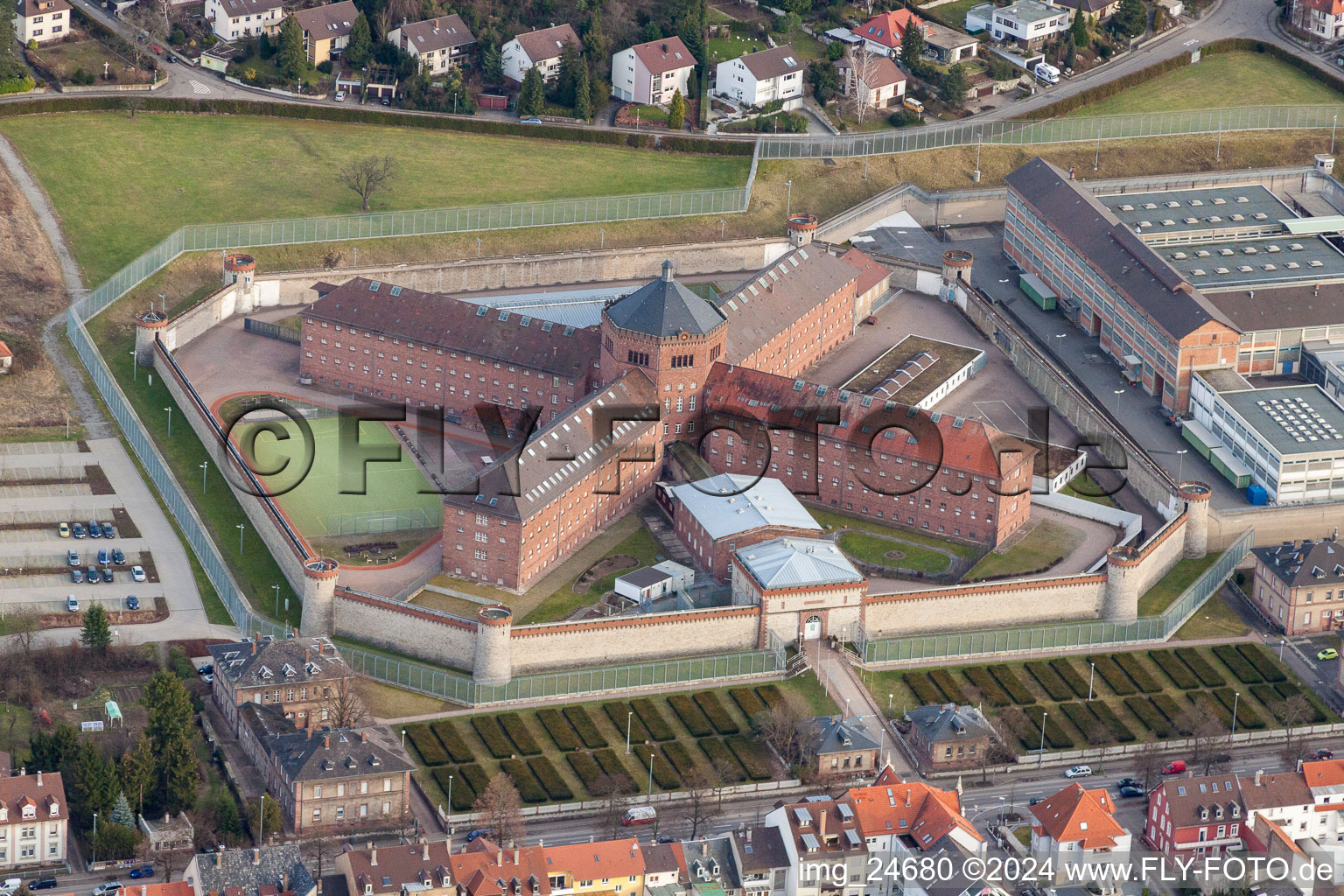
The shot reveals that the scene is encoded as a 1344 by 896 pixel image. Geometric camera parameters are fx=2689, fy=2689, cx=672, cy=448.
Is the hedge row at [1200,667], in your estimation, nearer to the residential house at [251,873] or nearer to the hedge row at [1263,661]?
the hedge row at [1263,661]

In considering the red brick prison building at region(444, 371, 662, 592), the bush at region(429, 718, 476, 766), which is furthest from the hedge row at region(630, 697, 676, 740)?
the red brick prison building at region(444, 371, 662, 592)

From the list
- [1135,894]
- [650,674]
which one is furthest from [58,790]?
[1135,894]

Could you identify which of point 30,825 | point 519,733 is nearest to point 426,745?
point 519,733

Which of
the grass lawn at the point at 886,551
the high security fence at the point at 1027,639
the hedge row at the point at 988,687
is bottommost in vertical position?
the hedge row at the point at 988,687

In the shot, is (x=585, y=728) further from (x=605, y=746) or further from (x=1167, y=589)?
(x=1167, y=589)

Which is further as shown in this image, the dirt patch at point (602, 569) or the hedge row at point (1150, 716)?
the dirt patch at point (602, 569)

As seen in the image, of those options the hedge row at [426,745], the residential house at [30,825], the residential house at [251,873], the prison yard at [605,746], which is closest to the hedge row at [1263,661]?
the prison yard at [605,746]

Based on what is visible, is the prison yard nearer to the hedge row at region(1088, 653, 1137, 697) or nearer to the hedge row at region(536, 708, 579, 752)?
the hedge row at region(536, 708, 579, 752)

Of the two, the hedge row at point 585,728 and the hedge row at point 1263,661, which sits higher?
the hedge row at point 1263,661

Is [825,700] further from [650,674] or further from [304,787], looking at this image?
[304,787]
